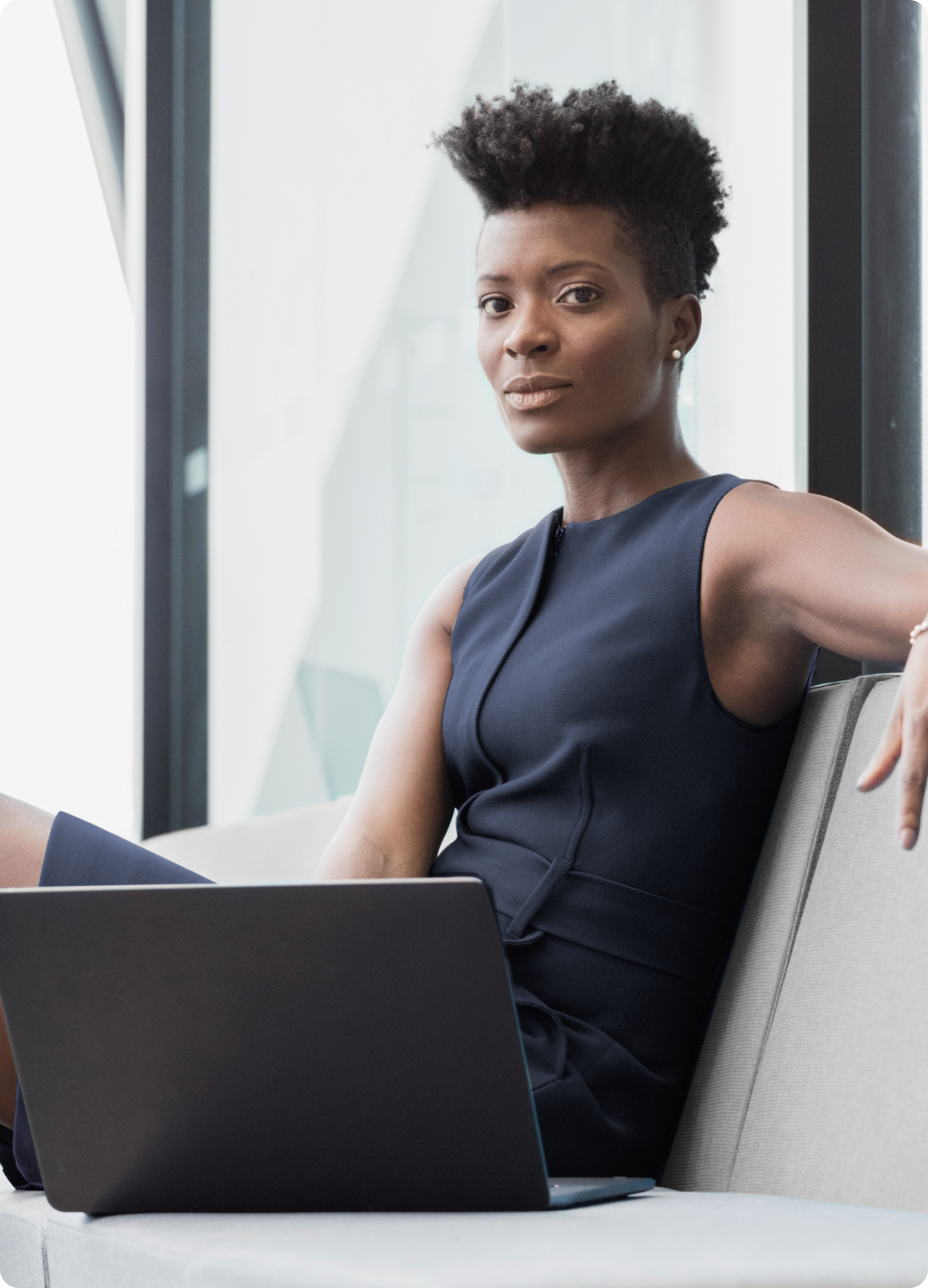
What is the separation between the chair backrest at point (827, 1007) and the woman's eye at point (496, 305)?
0.46 m

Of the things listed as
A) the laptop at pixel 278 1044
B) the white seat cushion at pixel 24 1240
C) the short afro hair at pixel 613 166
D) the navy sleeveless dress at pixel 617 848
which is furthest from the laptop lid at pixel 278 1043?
the short afro hair at pixel 613 166

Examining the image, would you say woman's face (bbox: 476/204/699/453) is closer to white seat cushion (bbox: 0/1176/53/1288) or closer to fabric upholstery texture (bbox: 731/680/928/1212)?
fabric upholstery texture (bbox: 731/680/928/1212)

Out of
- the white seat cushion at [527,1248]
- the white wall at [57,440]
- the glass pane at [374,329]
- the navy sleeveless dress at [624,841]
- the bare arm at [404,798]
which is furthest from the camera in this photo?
the white wall at [57,440]

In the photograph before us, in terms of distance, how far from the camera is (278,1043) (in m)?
0.74

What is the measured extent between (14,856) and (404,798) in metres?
0.37

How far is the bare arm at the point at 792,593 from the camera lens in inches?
36.3

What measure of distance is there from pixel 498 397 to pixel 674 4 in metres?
1.00

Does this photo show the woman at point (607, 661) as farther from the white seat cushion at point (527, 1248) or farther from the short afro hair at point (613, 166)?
the white seat cushion at point (527, 1248)

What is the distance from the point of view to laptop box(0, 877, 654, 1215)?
72 centimetres

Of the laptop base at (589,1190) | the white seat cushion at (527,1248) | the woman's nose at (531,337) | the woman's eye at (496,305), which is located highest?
the woman's eye at (496,305)

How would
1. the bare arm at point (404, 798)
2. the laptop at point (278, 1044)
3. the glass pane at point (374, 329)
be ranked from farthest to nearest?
1. the glass pane at point (374, 329)
2. the bare arm at point (404, 798)
3. the laptop at point (278, 1044)

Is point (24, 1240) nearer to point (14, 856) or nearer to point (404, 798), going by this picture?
point (14, 856)

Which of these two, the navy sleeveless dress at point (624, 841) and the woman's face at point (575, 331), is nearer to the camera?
the navy sleeveless dress at point (624, 841)

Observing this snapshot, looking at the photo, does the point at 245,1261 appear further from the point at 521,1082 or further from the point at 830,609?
the point at 830,609
